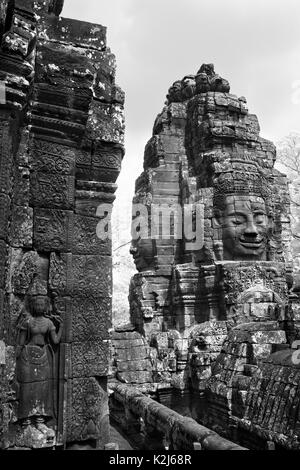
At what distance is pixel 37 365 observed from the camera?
3.75 m

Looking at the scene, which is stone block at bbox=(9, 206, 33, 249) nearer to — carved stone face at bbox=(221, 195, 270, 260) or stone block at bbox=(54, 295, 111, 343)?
stone block at bbox=(54, 295, 111, 343)

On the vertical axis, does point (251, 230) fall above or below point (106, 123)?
above

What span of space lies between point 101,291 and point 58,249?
0.60 metres

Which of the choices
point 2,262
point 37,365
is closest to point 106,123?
point 2,262

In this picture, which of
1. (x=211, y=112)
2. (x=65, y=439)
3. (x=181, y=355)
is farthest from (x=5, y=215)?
(x=211, y=112)

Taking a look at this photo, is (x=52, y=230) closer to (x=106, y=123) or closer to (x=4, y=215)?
(x=4, y=215)

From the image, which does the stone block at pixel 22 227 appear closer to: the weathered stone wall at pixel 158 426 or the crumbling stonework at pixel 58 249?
the crumbling stonework at pixel 58 249


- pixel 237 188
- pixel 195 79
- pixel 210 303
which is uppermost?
pixel 195 79

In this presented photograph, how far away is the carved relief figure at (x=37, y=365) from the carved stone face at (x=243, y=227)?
328 inches

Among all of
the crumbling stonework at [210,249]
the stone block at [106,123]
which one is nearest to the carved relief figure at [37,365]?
the stone block at [106,123]

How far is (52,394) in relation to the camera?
151 inches

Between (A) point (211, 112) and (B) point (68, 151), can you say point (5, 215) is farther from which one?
(A) point (211, 112)

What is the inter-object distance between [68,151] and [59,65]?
769 millimetres

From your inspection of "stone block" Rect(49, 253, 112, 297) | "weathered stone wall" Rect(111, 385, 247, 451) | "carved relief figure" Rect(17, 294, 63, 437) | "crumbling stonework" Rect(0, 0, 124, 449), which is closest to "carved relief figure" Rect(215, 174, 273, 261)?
"weathered stone wall" Rect(111, 385, 247, 451)
